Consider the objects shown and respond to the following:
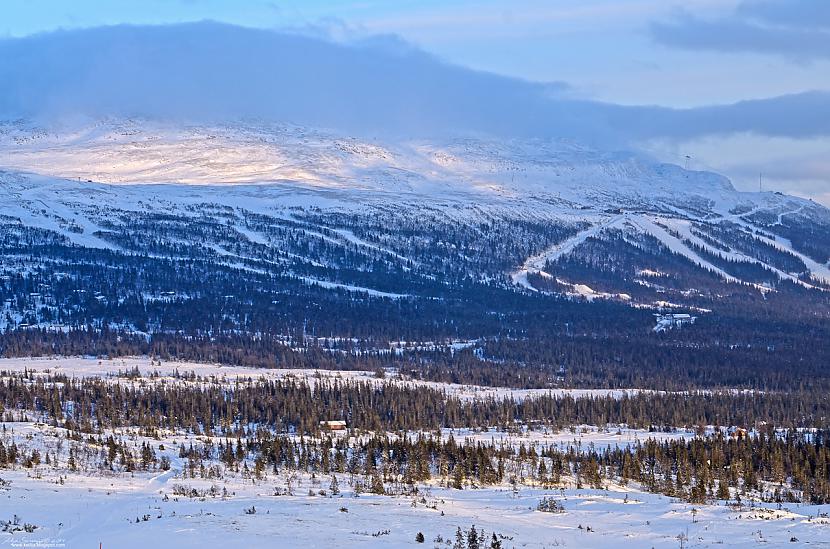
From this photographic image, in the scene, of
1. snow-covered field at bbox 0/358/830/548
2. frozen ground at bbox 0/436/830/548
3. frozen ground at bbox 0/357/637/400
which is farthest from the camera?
frozen ground at bbox 0/357/637/400

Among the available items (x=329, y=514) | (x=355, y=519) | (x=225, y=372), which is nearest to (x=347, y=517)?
(x=355, y=519)

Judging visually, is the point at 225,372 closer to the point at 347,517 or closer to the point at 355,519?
the point at 347,517

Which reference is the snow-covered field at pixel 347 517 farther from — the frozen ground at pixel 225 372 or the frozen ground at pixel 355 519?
the frozen ground at pixel 225 372

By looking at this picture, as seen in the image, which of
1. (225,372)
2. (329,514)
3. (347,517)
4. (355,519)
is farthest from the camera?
(225,372)

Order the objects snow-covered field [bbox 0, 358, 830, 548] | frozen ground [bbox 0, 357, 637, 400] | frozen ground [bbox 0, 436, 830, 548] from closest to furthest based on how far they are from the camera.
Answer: frozen ground [bbox 0, 436, 830, 548], snow-covered field [bbox 0, 358, 830, 548], frozen ground [bbox 0, 357, 637, 400]

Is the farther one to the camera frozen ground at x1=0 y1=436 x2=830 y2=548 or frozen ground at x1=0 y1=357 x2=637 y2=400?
frozen ground at x1=0 y1=357 x2=637 y2=400

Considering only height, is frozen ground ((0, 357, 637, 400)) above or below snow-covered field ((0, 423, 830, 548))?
below

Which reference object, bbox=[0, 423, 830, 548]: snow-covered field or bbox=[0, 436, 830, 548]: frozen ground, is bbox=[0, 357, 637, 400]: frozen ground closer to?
bbox=[0, 423, 830, 548]: snow-covered field

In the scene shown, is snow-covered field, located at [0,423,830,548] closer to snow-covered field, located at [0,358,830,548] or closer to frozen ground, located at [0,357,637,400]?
snow-covered field, located at [0,358,830,548]

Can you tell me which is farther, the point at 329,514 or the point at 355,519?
the point at 329,514

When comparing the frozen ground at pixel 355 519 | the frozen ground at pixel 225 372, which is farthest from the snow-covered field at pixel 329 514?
the frozen ground at pixel 225 372

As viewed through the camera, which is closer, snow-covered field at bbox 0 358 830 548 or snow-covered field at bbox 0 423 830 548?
snow-covered field at bbox 0 423 830 548

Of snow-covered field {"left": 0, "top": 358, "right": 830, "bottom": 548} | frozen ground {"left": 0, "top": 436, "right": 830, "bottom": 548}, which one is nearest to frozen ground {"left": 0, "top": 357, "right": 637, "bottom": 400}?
snow-covered field {"left": 0, "top": 358, "right": 830, "bottom": 548}

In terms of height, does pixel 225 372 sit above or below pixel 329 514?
below
